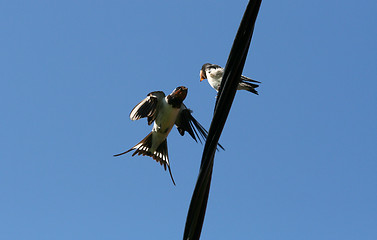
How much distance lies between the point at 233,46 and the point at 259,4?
16 centimetres

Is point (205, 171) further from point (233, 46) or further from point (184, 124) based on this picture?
point (184, 124)

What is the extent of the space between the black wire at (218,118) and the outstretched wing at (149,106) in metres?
2.91

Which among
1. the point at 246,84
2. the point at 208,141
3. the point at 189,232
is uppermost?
the point at 246,84

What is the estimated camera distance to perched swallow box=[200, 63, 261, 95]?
506cm

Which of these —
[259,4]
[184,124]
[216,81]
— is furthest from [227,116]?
[216,81]

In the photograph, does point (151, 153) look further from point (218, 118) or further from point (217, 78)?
point (218, 118)

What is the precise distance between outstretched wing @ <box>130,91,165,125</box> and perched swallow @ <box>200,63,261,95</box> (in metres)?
0.68

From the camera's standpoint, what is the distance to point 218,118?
5.35ft

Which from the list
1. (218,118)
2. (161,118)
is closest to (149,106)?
(161,118)

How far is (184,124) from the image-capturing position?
456cm

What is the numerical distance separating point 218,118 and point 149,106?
3.07m

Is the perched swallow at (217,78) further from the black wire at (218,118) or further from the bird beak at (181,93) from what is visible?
the black wire at (218,118)

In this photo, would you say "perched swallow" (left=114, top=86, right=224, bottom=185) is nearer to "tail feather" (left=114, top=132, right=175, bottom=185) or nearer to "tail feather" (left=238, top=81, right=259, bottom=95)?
"tail feather" (left=114, top=132, right=175, bottom=185)

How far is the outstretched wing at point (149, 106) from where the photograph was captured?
457 centimetres
